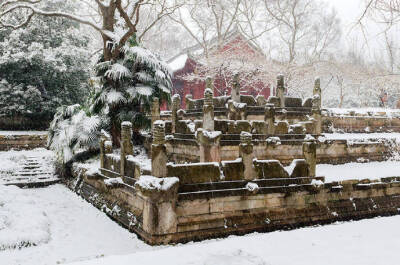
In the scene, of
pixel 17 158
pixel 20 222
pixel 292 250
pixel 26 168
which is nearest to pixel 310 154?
pixel 292 250

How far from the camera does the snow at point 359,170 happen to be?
468 inches

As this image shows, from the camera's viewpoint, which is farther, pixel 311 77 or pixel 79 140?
pixel 311 77

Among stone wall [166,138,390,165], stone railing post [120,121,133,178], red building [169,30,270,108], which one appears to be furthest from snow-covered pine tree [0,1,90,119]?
stone railing post [120,121,133,178]

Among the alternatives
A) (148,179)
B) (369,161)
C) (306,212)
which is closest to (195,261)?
(148,179)

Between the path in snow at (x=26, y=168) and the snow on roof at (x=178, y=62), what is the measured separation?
16935mm

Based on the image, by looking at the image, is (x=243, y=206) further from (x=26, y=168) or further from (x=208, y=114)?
(x=26, y=168)

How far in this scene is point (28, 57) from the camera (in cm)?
2036

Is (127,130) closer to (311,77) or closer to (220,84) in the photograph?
(220,84)

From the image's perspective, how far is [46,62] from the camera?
68.4 feet

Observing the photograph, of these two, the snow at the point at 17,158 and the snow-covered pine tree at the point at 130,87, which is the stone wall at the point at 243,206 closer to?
the snow-covered pine tree at the point at 130,87

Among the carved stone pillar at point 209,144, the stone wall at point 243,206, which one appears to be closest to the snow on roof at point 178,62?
the carved stone pillar at point 209,144

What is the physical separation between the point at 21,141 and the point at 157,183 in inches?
598

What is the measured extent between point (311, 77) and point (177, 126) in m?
21.7

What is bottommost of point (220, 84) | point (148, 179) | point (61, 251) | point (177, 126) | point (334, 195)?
point (61, 251)
